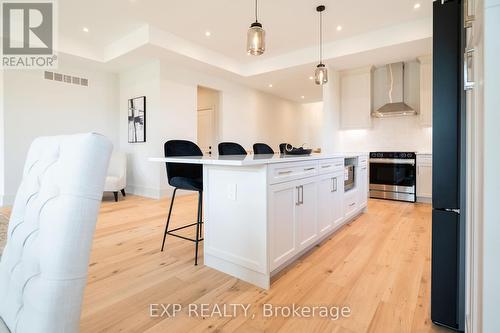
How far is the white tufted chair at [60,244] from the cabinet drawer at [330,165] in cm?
209

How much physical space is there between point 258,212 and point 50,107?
4881 mm

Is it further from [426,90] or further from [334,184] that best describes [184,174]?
[426,90]

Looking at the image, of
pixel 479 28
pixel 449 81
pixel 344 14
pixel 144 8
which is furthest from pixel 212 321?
pixel 344 14

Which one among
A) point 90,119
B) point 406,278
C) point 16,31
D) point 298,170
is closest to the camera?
point 406,278

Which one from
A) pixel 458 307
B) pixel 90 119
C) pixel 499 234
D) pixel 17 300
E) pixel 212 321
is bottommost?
pixel 212 321

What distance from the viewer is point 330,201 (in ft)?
8.58

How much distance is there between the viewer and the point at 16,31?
4000mm

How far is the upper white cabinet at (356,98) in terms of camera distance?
17.1ft

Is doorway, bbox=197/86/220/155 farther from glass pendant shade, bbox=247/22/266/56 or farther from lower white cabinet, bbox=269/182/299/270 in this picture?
lower white cabinet, bbox=269/182/299/270

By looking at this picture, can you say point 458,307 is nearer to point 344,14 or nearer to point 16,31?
point 344,14

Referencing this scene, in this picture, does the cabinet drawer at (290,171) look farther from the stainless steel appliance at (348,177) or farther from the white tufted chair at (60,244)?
the white tufted chair at (60,244)

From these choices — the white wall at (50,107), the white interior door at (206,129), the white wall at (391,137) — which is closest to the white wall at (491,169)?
the white wall at (391,137)

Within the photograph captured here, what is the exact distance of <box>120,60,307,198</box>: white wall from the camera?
4.89 m

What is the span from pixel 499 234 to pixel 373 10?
415 cm
